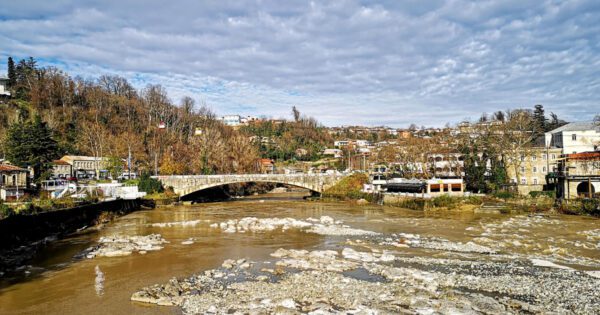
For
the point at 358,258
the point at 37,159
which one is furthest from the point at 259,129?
the point at 358,258

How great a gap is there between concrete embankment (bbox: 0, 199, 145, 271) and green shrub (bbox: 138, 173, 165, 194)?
57.6ft

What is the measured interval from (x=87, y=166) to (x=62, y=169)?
20.4ft

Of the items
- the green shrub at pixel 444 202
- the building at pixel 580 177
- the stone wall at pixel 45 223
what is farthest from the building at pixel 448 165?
the stone wall at pixel 45 223

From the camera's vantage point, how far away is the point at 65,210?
114 feet

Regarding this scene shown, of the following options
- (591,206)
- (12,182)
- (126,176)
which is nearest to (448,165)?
(591,206)

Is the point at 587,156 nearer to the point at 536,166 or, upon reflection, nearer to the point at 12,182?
the point at 536,166

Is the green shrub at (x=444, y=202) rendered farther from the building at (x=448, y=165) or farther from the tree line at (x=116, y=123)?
the tree line at (x=116, y=123)

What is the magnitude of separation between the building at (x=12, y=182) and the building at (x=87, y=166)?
2267 centimetres

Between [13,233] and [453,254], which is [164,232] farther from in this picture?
[453,254]

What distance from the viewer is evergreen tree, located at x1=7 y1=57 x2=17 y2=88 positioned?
A: 4252 inches

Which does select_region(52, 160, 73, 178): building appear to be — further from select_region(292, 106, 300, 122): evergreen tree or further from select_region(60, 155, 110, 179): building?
select_region(292, 106, 300, 122): evergreen tree

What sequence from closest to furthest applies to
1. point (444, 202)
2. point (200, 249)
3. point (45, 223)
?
point (200, 249) < point (45, 223) < point (444, 202)

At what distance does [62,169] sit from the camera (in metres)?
70.9

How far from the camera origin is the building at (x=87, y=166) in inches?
2862
